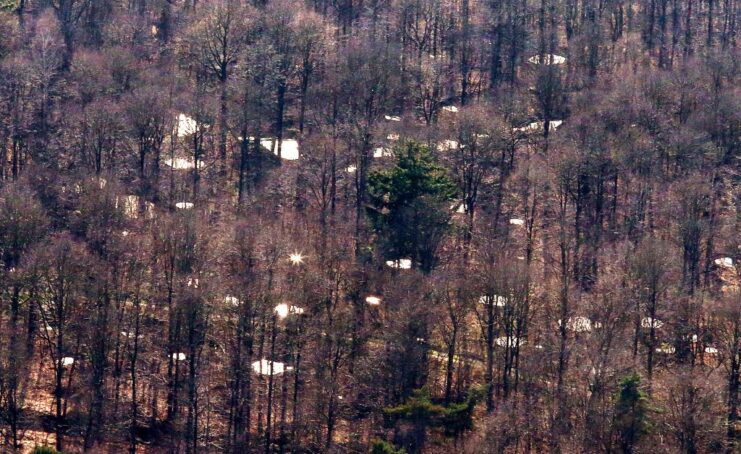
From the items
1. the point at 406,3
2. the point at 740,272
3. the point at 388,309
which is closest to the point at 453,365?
the point at 388,309

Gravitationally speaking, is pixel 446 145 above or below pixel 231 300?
above

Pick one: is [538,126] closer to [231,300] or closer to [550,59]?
[550,59]

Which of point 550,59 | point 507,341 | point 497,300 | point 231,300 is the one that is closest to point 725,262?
point 497,300

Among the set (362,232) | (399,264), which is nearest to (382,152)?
(362,232)

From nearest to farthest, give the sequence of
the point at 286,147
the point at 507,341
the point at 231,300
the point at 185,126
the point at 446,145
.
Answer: the point at 231,300, the point at 507,341, the point at 446,145, the point at 185,126, the point at 286,147

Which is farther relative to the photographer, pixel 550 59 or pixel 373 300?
pixel 550 59

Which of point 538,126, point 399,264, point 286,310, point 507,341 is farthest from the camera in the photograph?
point 538,126

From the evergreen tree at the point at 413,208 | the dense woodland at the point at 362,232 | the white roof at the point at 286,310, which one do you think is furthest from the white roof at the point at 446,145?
the white roof at the point at 286,310

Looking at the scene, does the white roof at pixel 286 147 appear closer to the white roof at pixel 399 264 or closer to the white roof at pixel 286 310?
the white roof at pixel 399 264

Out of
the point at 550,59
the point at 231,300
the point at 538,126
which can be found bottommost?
the point at 231,300

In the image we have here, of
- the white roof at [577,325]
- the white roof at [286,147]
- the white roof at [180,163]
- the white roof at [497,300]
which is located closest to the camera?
the white roof at [577,325]
